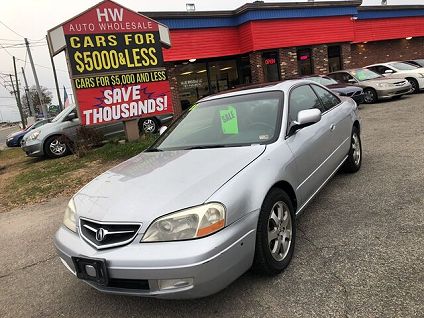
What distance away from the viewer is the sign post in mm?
8922

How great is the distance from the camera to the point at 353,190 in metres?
4.61

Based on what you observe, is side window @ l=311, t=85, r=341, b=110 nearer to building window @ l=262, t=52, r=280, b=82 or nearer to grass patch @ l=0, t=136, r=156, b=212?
grass patch @ l=0, t=136, r=156, b=212

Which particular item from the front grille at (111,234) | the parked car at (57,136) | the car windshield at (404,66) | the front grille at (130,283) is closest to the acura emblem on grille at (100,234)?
the front grille at (111,234)

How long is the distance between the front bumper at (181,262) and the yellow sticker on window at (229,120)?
1331 millimetres

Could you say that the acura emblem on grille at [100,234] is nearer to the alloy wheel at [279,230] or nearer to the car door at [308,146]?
the alloy wheel at [279,230]

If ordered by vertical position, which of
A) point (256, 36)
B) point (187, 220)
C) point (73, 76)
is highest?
point (256, 36)

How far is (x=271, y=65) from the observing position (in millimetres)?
17875

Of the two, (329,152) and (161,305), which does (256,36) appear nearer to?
(329,152)

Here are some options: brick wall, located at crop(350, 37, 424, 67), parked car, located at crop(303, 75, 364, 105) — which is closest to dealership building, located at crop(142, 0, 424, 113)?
brick wall, located at crop(350, 37, 424, 67)

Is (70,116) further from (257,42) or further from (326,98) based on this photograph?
(326,98)

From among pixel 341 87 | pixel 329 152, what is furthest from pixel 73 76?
pixel 341 87

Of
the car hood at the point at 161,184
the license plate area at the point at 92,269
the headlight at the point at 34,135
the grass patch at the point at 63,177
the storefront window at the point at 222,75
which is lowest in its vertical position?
the grass patch at the point at 63,177

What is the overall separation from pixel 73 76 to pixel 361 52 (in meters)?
18.2

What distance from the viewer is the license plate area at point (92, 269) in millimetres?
2432
